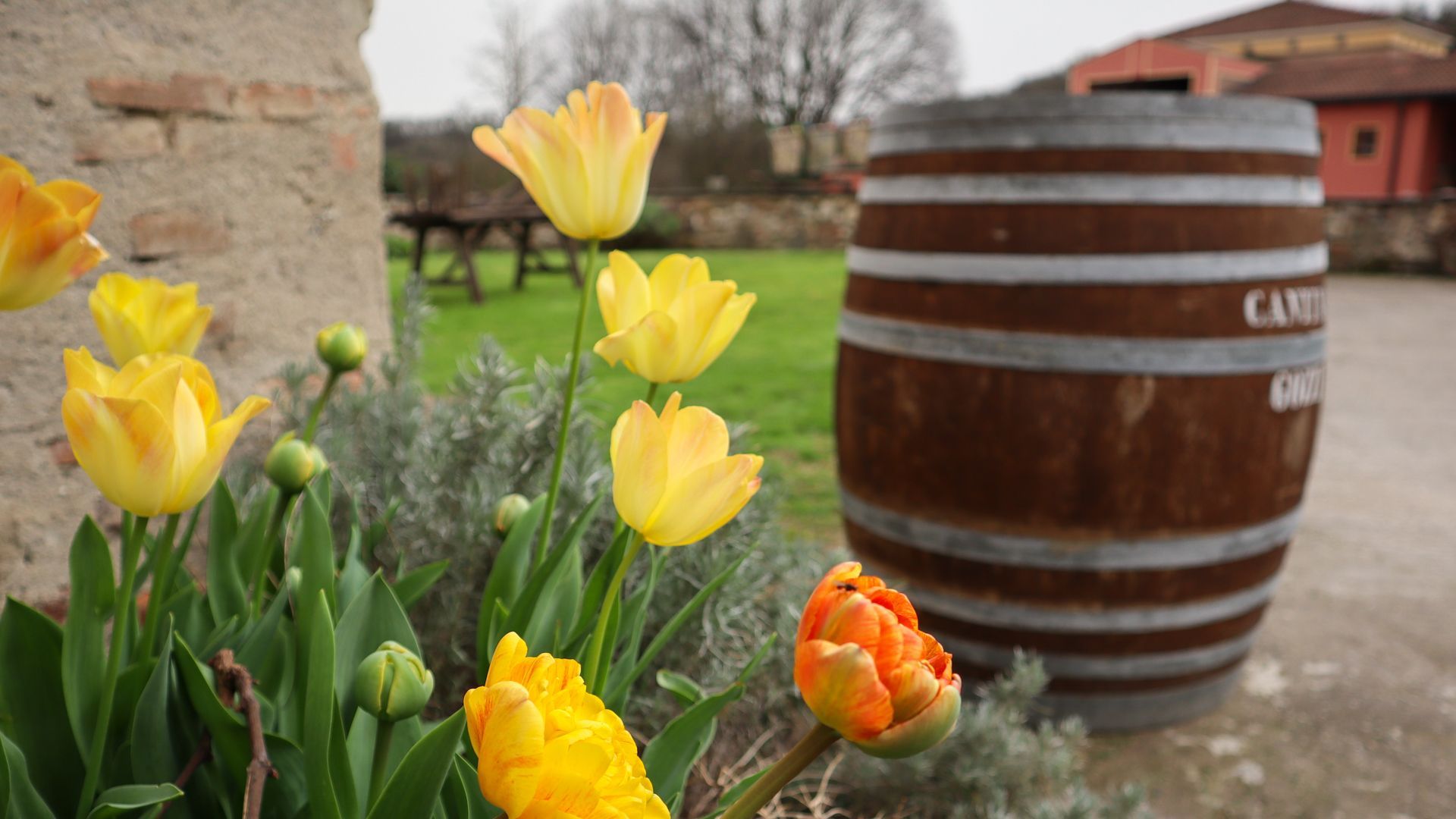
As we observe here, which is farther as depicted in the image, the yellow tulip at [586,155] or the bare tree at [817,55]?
the bare tree at [817,55]

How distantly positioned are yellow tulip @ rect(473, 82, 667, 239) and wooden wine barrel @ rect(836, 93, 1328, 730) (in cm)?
147

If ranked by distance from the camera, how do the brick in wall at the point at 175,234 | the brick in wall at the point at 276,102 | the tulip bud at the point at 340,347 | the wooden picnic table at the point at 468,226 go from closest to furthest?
1. the tulip bud at the point at 340,347
2. the brick in wall at the point at 175,234
3. the brick in wall at the point at 276,102
4. the wooden picnic table at the point at 468,226

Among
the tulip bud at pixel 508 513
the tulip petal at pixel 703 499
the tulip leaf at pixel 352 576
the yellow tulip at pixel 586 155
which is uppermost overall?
the yellow tulip at pixel 586 155

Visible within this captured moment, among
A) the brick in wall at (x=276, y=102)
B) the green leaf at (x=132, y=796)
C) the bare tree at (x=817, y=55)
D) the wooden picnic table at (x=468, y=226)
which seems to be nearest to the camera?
the green leaf at (x=132, y=796)

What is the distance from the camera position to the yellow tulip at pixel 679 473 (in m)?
0.66

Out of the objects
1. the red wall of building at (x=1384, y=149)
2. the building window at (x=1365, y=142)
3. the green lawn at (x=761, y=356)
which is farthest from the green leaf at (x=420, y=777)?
the building window at (x=1365, y=142)

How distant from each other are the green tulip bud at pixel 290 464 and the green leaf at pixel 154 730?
0.16 meters

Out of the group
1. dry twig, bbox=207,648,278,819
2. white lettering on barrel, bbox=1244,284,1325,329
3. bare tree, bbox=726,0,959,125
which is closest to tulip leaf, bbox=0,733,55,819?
dry twig, bbox=207,648,278,819

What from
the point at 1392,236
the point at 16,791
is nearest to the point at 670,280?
the point at 16,791

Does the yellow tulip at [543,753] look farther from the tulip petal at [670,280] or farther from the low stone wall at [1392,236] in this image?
the low stone wall at [1392,236]

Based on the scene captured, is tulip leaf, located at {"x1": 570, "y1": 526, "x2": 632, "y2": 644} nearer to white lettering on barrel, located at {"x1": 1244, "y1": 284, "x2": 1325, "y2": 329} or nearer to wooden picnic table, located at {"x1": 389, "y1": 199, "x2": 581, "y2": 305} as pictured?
white lettering on barrel, located at {"x1": 1244, "y1": 284, "x2": 1325, "y2": 329}

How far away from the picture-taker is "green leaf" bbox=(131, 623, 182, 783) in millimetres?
837

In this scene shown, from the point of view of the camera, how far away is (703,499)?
669 mm

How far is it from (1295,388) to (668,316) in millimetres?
1959
